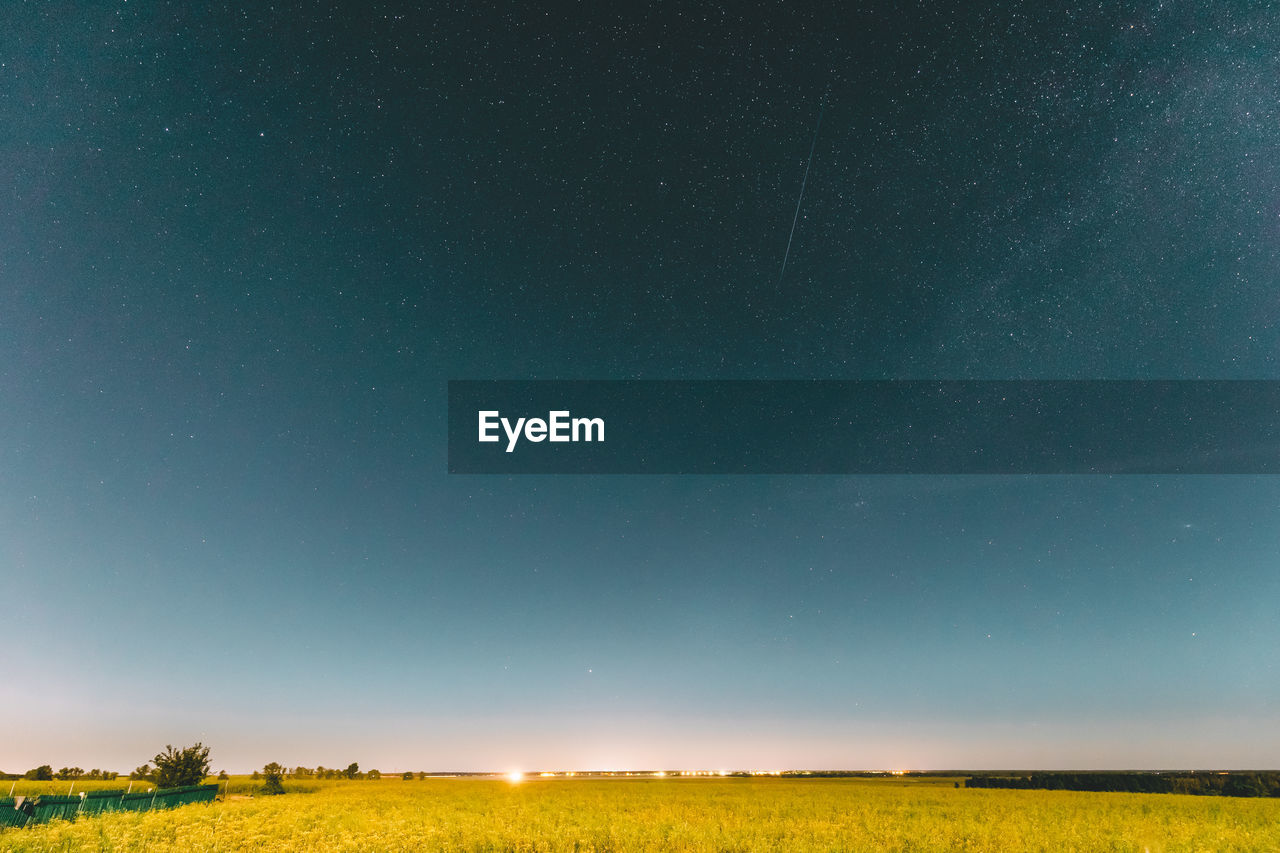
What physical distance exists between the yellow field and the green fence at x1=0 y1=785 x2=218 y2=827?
1551 millimetres

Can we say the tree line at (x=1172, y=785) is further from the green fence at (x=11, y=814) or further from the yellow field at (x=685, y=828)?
the green fence at (x=11, y=814)

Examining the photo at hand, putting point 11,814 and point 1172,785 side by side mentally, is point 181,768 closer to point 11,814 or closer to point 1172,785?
point 11,814

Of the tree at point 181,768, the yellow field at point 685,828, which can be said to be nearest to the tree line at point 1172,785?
the yellow field at point 685,828

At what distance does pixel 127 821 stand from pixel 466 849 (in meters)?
12.7

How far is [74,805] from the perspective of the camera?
24.6 m

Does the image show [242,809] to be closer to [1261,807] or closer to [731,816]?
[731,816]

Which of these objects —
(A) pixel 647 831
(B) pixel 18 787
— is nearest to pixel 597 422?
(A) pixel 647 831

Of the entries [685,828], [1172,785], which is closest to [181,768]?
[685,828]

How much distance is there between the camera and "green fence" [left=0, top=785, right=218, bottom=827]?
22.3 metres

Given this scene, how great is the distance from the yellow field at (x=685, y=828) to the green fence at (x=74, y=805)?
1.55 metres

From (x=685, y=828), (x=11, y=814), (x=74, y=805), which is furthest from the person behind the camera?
(x=685, y=828)

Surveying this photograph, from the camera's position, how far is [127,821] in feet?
78.5

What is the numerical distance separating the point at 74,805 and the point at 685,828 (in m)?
22.9

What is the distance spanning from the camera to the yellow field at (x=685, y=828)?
2212 cm
